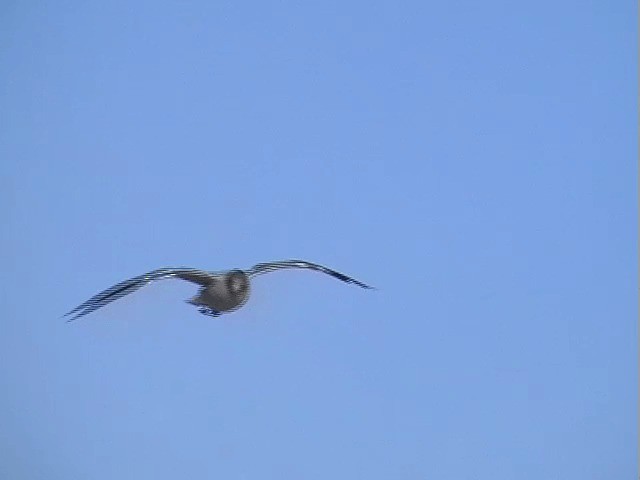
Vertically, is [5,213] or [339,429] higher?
[5,213]

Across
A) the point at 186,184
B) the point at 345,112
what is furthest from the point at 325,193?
the point at 186,184

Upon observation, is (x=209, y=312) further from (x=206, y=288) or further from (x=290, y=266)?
(x=290, y=266)

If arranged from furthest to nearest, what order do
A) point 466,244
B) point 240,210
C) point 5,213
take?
1. point 466,244
2. point 240,210
3. point 5,213

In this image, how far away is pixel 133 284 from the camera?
145 cm

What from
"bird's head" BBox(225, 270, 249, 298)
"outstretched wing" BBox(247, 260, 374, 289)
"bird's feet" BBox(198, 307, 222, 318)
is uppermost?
"outstretched wing" BBox(247, 260, 374, 289)

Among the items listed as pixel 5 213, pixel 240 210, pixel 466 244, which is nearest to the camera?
pixel 5 213

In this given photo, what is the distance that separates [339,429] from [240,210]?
1.60 ft

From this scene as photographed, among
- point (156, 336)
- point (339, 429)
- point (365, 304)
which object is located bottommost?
point (339, 429)

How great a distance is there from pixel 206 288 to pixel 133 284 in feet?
0.45

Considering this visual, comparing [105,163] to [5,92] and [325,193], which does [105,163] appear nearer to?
[5,92]

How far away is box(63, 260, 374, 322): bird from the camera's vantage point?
1460mm

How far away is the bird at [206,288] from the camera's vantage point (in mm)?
1460

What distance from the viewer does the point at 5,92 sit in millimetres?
1497

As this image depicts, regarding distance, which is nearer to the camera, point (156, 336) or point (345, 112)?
point (156, 336)
